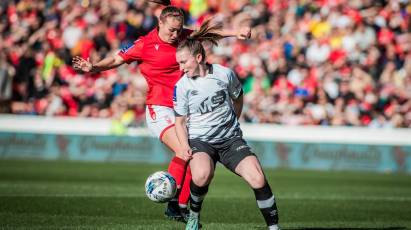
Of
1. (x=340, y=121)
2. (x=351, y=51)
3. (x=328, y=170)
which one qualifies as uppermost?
(x=351, y=51)

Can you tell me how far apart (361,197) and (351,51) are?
10.1m

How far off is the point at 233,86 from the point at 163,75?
58.4 inches

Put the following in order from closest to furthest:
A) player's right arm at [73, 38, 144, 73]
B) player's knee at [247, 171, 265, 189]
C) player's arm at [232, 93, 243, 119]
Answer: player's knee at [247, 171, 265, 189], player's arm at [232, 93, 243, 119], player's right arm at [73, 38, 144, 73]

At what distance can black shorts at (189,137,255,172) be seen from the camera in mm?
8977

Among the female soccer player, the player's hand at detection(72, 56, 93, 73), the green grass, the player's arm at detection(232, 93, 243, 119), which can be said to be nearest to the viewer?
the female soccer player

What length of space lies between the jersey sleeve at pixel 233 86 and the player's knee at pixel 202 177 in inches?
37.6

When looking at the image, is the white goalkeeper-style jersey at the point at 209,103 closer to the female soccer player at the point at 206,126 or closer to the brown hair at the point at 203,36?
the female soccer player at the point at 206,126

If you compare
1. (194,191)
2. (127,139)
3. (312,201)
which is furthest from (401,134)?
(194,191)

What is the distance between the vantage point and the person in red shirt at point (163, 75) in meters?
10.2

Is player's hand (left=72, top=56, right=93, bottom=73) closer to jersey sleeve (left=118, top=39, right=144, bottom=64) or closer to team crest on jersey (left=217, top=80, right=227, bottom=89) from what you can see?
jersey sleeve (left=118, top=39, right=144, bottom=64)

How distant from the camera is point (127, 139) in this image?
2461 cm

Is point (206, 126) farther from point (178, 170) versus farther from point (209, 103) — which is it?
point (178, 170)

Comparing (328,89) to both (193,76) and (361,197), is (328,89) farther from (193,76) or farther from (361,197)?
(193,76)

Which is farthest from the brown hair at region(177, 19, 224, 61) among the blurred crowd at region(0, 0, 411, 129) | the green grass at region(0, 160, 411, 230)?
the blurred crowd at region(0, 0, 411, 129)
